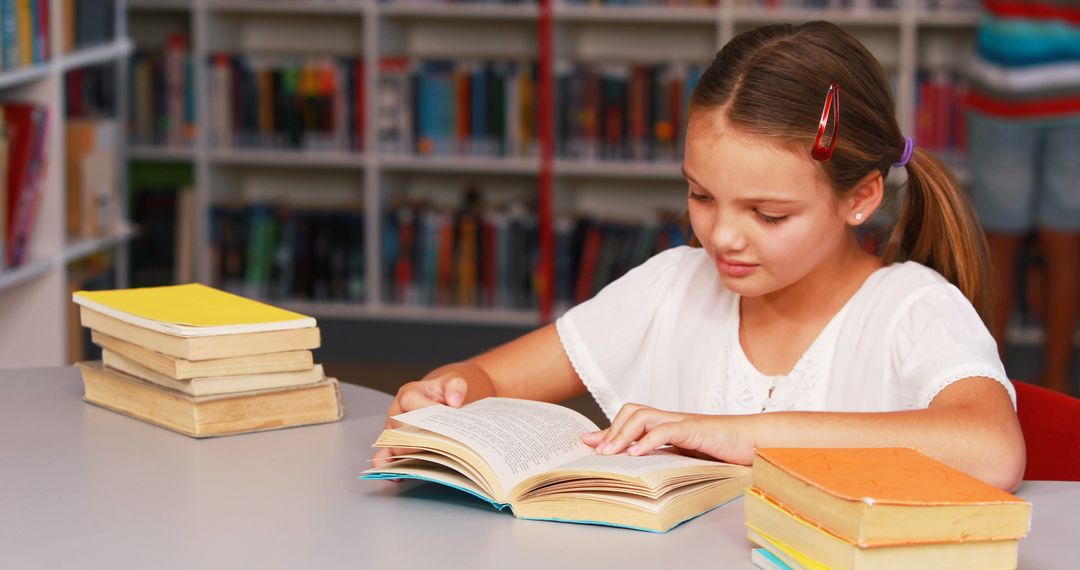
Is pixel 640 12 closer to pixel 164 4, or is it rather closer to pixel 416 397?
pixel 164 4

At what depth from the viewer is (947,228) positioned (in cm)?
151

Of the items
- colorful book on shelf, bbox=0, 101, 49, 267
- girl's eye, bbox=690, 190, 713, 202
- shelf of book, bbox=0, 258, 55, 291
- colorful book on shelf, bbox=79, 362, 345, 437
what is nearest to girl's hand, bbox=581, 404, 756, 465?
girl's eye, bbox=690, 190, 713, 202

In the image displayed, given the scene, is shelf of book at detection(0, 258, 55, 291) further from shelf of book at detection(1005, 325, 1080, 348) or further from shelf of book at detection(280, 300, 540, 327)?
shelf of book at detection(1005, 325, 1080, 348)

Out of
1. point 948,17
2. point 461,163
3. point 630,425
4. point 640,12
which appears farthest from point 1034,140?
point 630,425

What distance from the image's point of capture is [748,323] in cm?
162

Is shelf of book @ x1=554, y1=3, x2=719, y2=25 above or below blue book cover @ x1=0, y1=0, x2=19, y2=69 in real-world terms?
above

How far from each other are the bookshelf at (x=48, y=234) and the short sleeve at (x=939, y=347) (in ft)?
6.97

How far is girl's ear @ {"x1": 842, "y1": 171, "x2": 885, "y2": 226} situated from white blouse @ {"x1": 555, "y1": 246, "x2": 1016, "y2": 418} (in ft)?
0.27

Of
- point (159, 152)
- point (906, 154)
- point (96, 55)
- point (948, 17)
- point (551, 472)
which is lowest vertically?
point (551, 472)

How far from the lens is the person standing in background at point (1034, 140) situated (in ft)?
11.6

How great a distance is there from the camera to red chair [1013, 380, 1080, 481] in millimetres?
1408

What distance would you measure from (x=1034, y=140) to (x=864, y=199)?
2.36m

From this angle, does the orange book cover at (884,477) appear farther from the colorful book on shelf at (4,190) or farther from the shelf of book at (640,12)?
the shelf of book at (640,12)

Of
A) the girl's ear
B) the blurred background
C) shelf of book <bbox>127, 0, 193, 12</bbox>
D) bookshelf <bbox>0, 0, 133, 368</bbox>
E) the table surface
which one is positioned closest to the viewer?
the table surface
